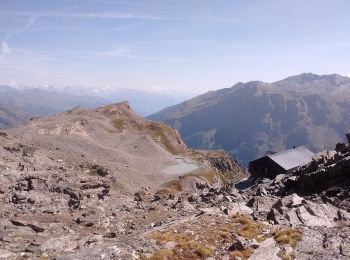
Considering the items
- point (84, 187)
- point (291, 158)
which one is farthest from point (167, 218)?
point (291, 158)

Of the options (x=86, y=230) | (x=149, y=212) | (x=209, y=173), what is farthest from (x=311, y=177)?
(x=209, y=173)

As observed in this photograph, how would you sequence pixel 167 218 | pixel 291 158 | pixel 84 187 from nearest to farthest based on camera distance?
pixel 167 218 < pixel 84 187 < pixel 291 158

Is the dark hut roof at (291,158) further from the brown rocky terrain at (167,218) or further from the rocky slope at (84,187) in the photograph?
the rocky slope at (84,187)

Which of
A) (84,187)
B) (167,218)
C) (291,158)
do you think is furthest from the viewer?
(291,158)

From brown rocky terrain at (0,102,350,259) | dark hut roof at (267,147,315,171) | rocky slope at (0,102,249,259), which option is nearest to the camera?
brown rocky terrain at (0,102,350,259)

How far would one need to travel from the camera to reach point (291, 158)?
75750 millimetres

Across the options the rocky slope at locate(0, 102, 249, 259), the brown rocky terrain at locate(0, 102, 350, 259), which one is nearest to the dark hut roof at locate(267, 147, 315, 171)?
the brown rocky terrain at locate(0, 102, 350, 259)

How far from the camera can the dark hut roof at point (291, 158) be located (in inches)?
2837

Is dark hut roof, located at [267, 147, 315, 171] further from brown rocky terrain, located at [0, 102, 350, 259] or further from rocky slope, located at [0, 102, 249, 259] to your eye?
rocky slope, located at [0, 102, 249, 259]

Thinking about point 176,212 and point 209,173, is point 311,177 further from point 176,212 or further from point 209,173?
point 209,173

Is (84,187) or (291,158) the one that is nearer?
(84,187)

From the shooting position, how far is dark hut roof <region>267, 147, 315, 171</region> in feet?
236

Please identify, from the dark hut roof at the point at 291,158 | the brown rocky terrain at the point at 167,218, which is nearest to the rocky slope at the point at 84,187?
the brown rocky terrain at the point at 167,218

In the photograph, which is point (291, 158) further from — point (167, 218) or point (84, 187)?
point (167, 218)
